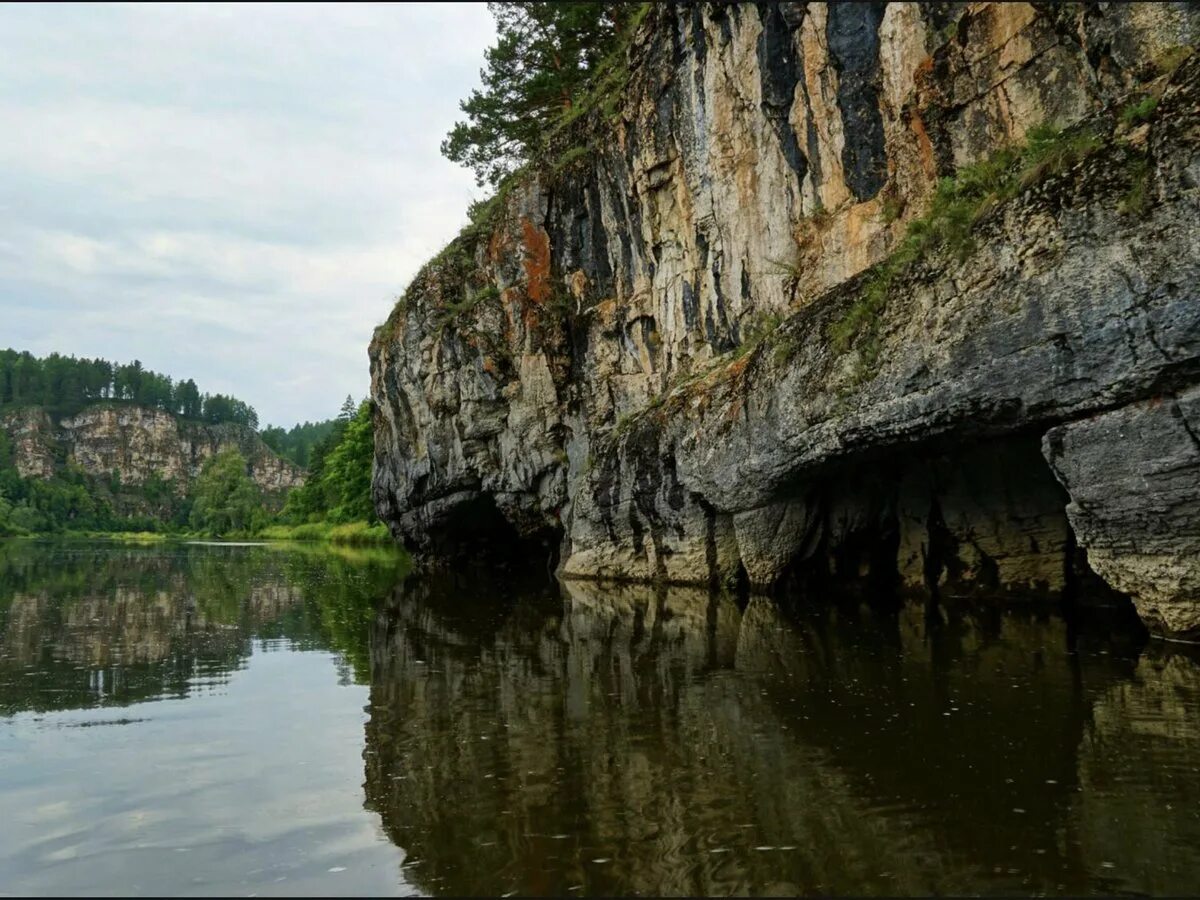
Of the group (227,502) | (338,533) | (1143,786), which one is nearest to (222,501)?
(227,502)

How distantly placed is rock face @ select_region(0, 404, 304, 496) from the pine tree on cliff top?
14401 centimetres

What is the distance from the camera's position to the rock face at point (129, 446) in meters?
165

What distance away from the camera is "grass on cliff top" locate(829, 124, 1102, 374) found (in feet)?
43.4

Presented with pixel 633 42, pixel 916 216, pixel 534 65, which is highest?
pixel 534 65

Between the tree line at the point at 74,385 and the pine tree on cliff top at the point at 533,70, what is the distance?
17057cm

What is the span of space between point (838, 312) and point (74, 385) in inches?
7907

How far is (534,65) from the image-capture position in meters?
38.7

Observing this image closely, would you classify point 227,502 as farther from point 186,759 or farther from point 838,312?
point 186,759

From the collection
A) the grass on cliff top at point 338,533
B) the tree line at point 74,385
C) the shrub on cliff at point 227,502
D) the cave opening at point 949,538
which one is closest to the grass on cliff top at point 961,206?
the cave opening at point 949,538

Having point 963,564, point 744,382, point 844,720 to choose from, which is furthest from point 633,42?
point 844,720

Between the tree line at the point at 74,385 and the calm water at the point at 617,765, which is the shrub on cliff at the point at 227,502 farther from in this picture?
the calm water at the point at 617,765

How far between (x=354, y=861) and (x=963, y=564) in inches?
702

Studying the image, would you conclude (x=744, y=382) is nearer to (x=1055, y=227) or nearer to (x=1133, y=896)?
(x=1055, y=227)

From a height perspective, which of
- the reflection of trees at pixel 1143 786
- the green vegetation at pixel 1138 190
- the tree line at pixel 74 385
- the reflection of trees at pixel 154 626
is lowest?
the reflection of trees at pixel 1143 786
